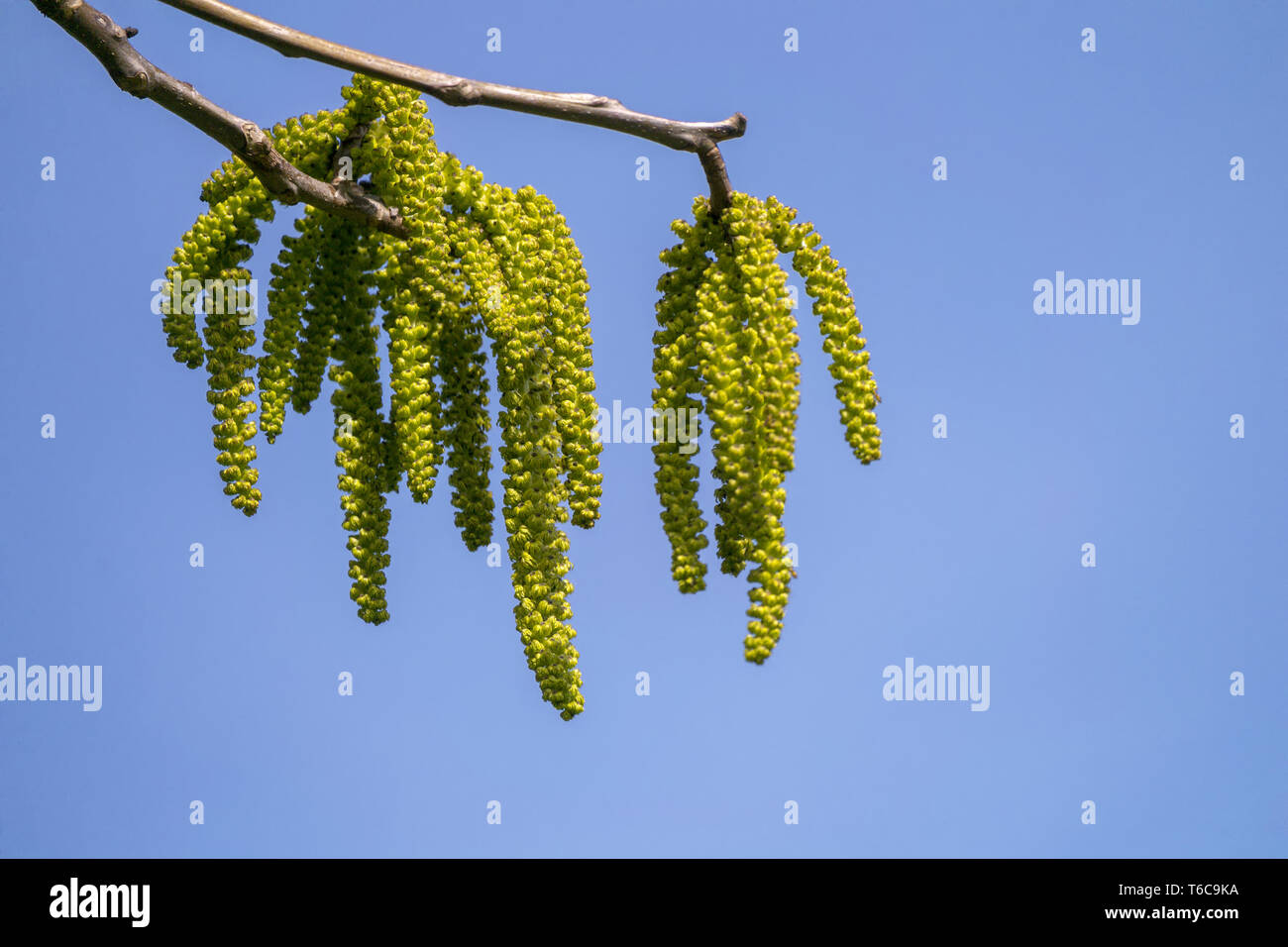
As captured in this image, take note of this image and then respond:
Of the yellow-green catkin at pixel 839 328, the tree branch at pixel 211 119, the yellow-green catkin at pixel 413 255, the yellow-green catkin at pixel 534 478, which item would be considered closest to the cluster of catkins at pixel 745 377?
the yellow-green catkin at pixel 839 328

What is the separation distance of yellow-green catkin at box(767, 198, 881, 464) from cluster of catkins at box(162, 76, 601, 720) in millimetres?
359

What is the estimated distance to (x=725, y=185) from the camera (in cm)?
192

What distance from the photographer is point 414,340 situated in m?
1.99

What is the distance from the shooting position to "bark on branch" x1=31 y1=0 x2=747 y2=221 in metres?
1.81

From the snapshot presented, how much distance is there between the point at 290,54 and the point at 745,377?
33.6 inches

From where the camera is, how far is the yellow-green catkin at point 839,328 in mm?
1823

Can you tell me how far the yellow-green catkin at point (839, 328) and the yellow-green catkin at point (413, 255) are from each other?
565mm

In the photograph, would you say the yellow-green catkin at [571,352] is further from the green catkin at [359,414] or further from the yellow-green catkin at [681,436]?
the green catkin at [359,414]

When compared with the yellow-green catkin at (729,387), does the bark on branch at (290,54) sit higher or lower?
higher

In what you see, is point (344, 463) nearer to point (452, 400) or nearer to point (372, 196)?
point (452, 400)

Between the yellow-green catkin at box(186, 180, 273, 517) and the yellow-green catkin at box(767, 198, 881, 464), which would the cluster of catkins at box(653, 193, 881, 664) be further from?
the yellow-green catkin at box(186, 180, 273, 517)

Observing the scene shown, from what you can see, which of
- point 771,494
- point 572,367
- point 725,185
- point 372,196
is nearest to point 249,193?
point 372,196

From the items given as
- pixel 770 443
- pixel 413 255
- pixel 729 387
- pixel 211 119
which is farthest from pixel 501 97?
pixel 770 443

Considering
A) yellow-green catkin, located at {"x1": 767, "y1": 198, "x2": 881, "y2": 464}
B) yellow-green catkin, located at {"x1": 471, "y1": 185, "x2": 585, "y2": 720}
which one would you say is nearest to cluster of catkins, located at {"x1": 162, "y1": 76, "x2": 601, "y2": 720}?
yellow-green catkin, located at {"x1": 471, "y1": 185, "x2": 585, "y2": 720}
